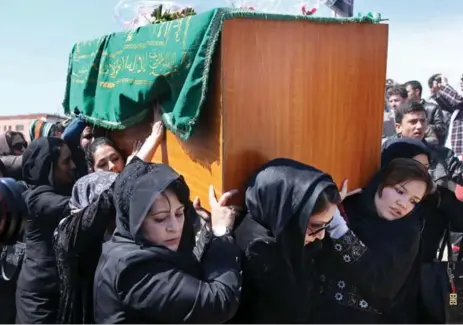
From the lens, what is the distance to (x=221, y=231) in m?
2.12

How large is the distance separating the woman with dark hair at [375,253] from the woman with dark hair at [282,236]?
0.38 ft

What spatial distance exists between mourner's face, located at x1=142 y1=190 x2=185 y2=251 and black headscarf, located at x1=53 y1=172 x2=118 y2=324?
1.88 feet

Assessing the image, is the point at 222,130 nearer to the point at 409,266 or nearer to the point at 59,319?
the point at 409,266

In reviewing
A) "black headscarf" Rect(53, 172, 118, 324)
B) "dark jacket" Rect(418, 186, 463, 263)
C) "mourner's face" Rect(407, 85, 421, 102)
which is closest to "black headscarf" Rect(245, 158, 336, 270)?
"black headscarf" Rect(53, 172, 118, 324)

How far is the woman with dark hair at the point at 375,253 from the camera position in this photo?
2.16 metres

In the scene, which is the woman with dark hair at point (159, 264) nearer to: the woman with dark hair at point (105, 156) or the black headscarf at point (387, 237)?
the black headscarf at point (387, 237)

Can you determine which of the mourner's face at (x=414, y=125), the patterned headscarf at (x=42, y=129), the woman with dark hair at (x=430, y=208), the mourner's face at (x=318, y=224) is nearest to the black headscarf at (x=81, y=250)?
the mourner's face at (x=318, y=224)

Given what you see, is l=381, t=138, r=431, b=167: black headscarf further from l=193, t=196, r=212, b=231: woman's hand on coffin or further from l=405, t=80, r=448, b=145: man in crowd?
l=405, t=80, r=448, b=145: man in crowd

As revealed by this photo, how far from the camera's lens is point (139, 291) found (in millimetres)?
1697

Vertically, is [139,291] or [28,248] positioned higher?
[139,291]

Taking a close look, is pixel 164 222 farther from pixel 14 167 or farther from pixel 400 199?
pixel 14 167

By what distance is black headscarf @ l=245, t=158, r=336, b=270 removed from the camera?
6.27 ft

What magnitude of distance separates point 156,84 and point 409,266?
140 centimetres

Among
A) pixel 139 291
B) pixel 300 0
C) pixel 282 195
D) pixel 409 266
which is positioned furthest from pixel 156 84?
pixel 409 266
